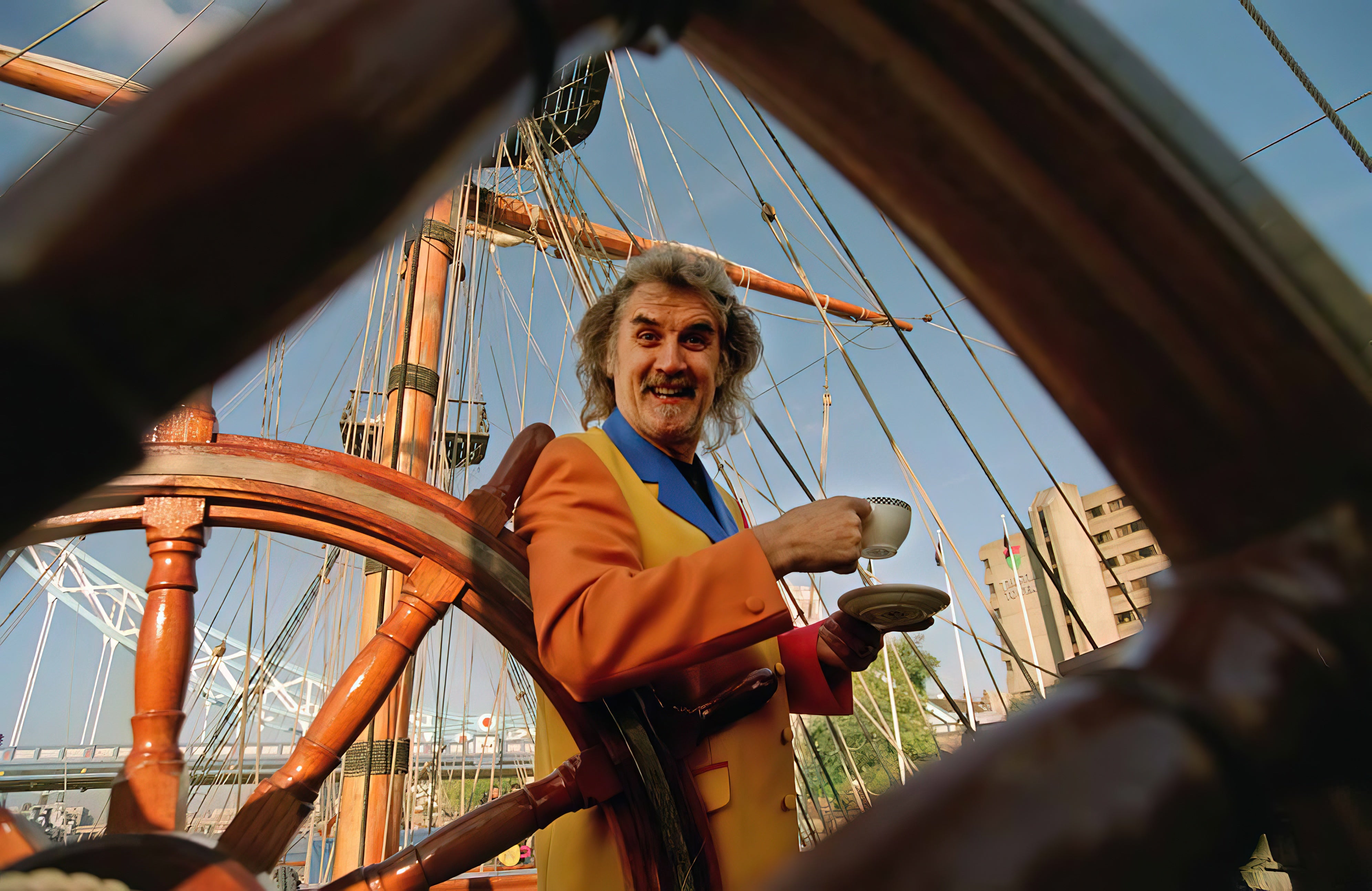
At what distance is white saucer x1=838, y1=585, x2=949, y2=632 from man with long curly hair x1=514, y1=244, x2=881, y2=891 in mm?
55

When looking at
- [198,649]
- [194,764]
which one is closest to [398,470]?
[198,649]

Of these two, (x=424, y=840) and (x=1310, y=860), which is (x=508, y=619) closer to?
(x=424, y=840)

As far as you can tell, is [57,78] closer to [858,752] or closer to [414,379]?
[414,379]

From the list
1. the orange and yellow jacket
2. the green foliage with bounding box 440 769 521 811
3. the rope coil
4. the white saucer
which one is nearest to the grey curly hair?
the orange and yellow jacket

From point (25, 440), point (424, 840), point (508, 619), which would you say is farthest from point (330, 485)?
point (25, 440)

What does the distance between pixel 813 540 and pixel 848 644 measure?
0.35 meters

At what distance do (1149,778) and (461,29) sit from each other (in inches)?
6.5

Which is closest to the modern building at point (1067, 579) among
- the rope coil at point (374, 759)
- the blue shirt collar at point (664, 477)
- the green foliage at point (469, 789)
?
the blue shirt collar at point (664, 477)

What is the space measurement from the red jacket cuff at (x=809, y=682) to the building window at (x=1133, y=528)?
2.43ft

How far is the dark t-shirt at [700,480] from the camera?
1.17m

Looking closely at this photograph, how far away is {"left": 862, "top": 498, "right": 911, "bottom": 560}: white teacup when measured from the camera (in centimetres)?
96

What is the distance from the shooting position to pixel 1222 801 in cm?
12

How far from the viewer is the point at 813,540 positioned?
79 cm

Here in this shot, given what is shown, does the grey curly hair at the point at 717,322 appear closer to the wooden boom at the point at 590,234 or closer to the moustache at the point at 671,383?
the moustache at the point at 671,383
